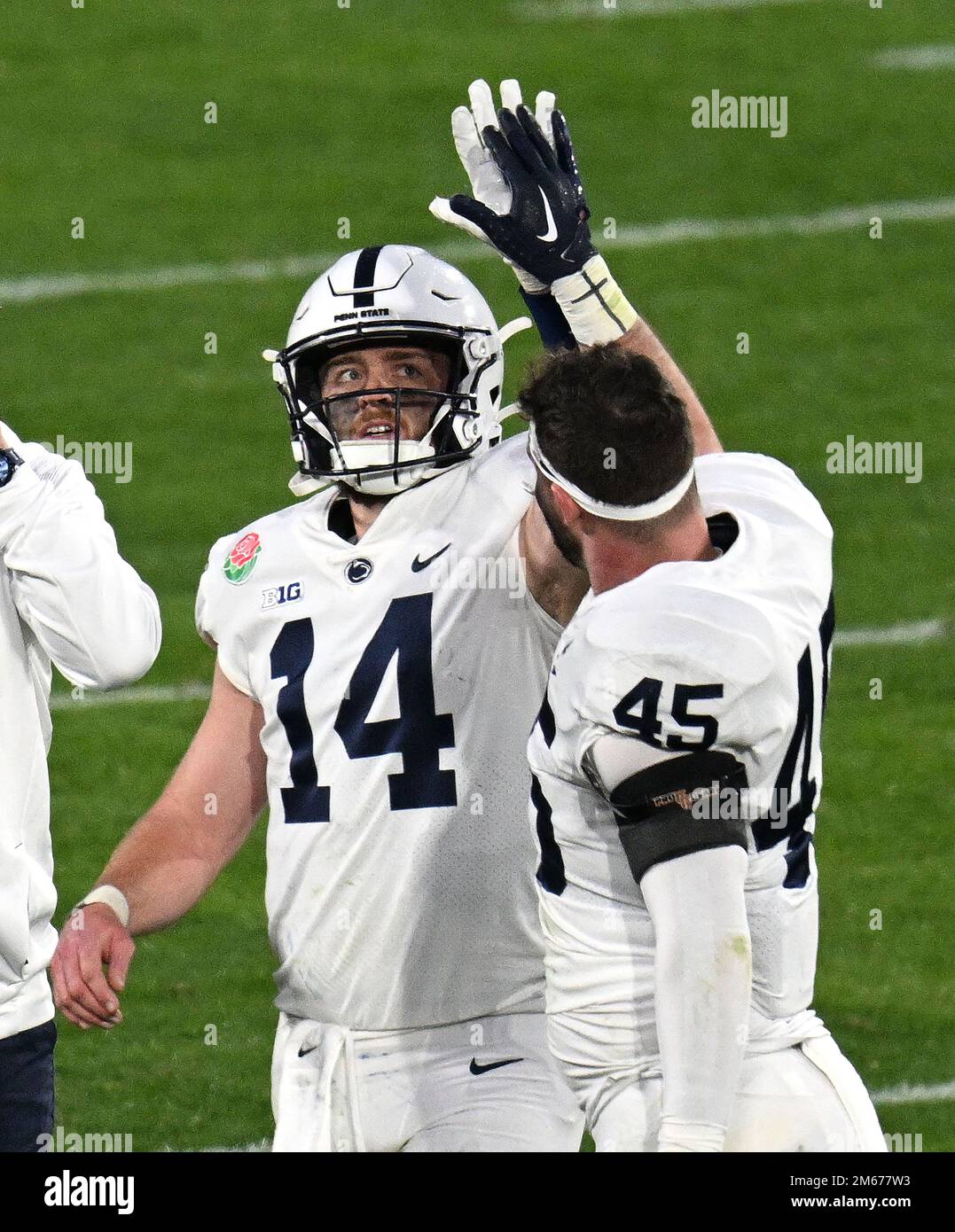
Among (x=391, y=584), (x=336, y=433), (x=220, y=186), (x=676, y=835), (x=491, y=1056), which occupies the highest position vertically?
(x=220, y=186)

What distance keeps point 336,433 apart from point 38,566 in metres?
0.79

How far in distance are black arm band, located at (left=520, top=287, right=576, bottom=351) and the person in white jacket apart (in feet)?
2.79

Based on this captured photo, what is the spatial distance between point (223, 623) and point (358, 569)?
29 centimetres

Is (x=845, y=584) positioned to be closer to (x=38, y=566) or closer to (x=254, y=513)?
(x=254, y=513)

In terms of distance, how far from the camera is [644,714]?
327cm

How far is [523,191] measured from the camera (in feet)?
13.3

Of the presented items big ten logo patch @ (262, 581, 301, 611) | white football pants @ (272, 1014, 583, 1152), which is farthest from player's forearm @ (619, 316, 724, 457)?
white football pants @ (272, 1014, 583, 1152)

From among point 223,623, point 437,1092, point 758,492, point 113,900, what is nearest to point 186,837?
point 113,900

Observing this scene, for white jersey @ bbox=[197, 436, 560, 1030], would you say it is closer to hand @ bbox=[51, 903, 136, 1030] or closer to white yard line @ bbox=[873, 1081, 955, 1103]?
hand @ bbox=[51, 903, 136, 1030]

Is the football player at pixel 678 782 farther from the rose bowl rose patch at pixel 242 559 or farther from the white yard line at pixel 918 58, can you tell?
the white yard line at pixel 918 58

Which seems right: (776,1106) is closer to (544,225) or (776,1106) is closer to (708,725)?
(708,725)

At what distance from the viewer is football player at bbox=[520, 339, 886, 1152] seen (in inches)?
127

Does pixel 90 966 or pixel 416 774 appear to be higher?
pixel 416 774

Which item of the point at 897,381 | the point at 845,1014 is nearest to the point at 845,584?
the point at 897,381
